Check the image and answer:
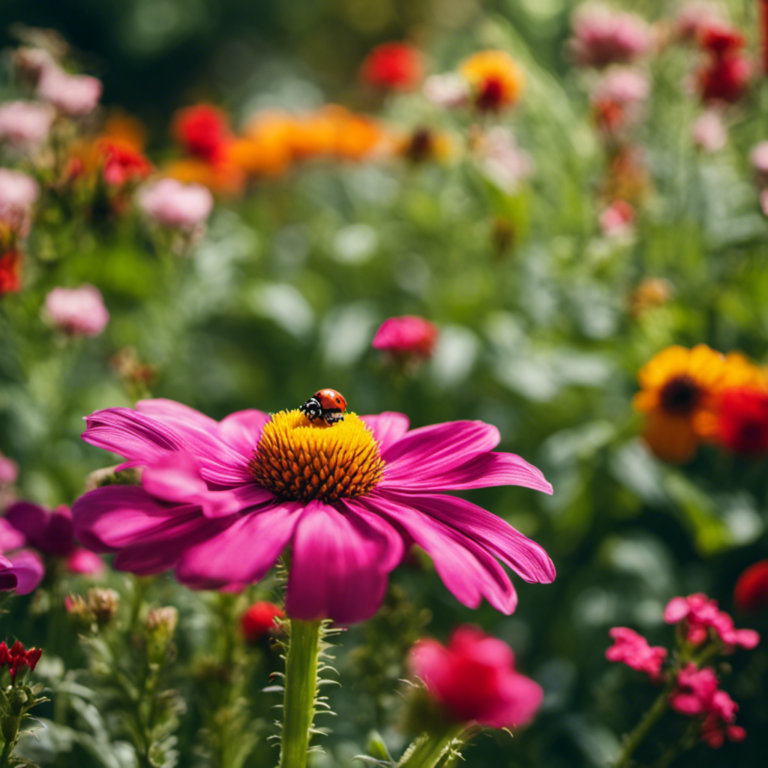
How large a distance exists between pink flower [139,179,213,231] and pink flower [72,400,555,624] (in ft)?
2.01

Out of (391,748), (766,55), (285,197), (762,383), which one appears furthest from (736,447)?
(285,197)

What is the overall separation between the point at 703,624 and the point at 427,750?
31cm

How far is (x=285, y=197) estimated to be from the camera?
2.41 meters

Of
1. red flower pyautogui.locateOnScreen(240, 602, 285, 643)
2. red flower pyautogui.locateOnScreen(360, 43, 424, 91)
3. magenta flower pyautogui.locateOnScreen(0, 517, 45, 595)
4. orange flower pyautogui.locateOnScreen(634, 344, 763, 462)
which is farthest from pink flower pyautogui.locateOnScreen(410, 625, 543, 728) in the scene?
red flower pyautogui.locateOnScreen(360, 43, 424, 91)

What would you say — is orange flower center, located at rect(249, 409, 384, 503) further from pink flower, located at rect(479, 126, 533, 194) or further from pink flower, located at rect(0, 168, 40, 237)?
pink flower, located at rect(479, 126, 533, 194)

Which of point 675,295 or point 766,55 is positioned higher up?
point 766,55

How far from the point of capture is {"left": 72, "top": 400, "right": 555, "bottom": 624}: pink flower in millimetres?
492

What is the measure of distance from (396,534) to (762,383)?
85 centimetres

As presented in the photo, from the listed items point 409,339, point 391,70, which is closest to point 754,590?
point 409,339

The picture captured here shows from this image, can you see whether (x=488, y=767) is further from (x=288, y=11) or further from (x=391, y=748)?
(x=288, y=11)

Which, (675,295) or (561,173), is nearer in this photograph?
(675,295)

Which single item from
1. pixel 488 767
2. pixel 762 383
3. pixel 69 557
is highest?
pixel 762 383

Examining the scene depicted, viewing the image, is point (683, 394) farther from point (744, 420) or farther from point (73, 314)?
point (73, 314)

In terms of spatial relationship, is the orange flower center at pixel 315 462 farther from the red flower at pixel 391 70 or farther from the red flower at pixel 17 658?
the red flower at pixel 391 70
